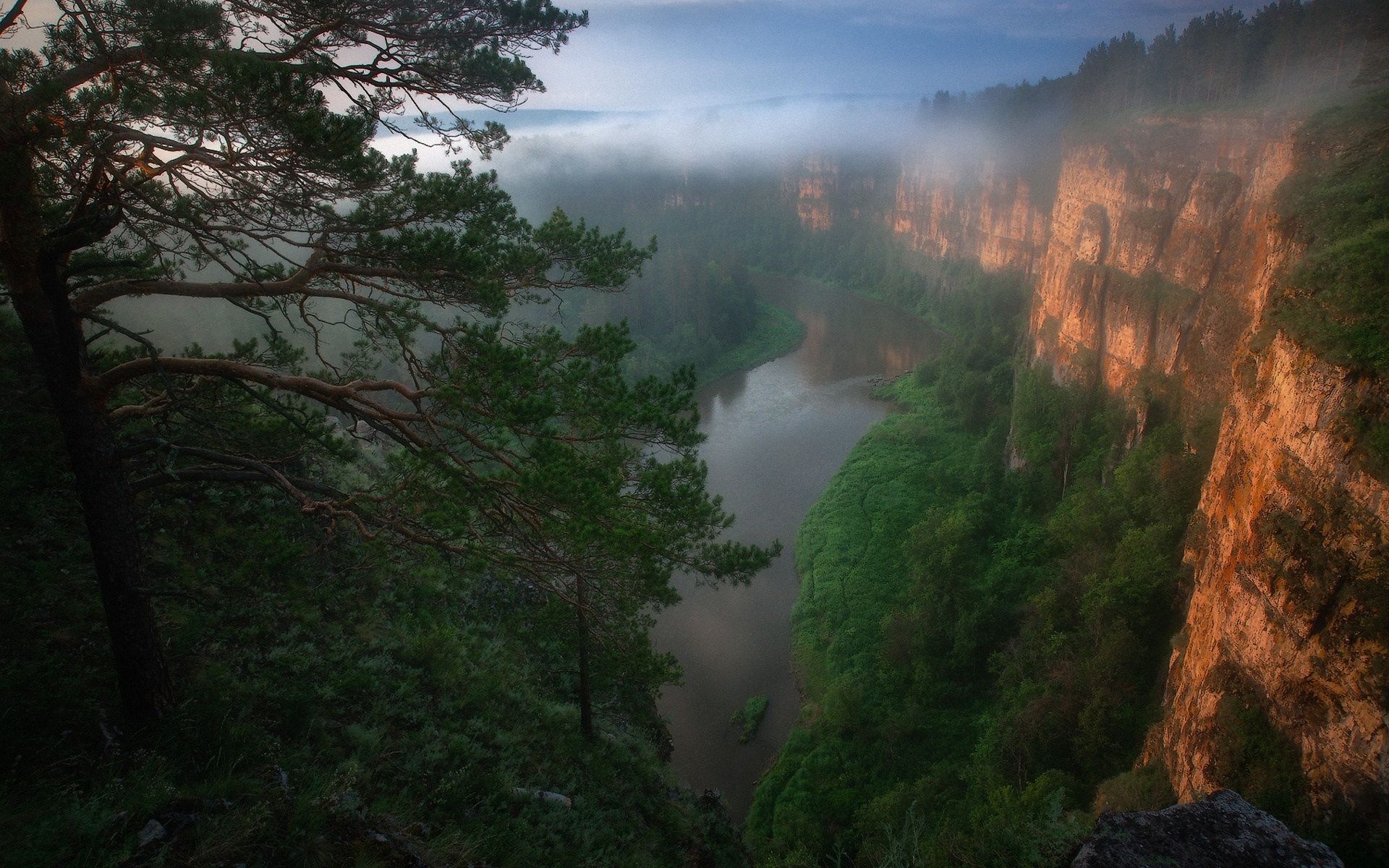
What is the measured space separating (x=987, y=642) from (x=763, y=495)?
11.6 metres

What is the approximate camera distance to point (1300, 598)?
684 centimetres

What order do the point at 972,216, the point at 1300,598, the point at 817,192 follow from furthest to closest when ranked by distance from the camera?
the point at 817,192, the point at 972,216, the point at 1300,598

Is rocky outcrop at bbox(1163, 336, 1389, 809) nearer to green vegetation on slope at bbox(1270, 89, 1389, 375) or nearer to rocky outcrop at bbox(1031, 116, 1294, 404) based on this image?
green vegetation on slope at bbox(1270, 89, 1389, 375)

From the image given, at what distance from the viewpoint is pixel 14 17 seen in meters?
4.32

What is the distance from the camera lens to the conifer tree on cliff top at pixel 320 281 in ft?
14.7

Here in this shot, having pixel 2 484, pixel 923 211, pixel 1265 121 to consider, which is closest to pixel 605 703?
pixel 2 484

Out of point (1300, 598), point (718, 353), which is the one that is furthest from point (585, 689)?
point (718, 353)

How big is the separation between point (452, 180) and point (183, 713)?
497 cm

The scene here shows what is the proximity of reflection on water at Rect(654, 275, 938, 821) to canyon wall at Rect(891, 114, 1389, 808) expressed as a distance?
27.9 feet

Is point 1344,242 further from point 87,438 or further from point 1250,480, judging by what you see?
point 87,438

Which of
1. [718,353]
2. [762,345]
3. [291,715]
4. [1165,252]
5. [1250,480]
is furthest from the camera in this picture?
[762,345]

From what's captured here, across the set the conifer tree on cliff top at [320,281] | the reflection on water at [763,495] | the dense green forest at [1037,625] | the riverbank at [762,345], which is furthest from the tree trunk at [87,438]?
the riverbank at [762,345]

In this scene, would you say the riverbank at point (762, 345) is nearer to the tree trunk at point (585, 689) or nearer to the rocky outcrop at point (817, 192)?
the tree trunk at point (585, 689)

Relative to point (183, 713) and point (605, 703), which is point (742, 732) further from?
point (183, 713)
